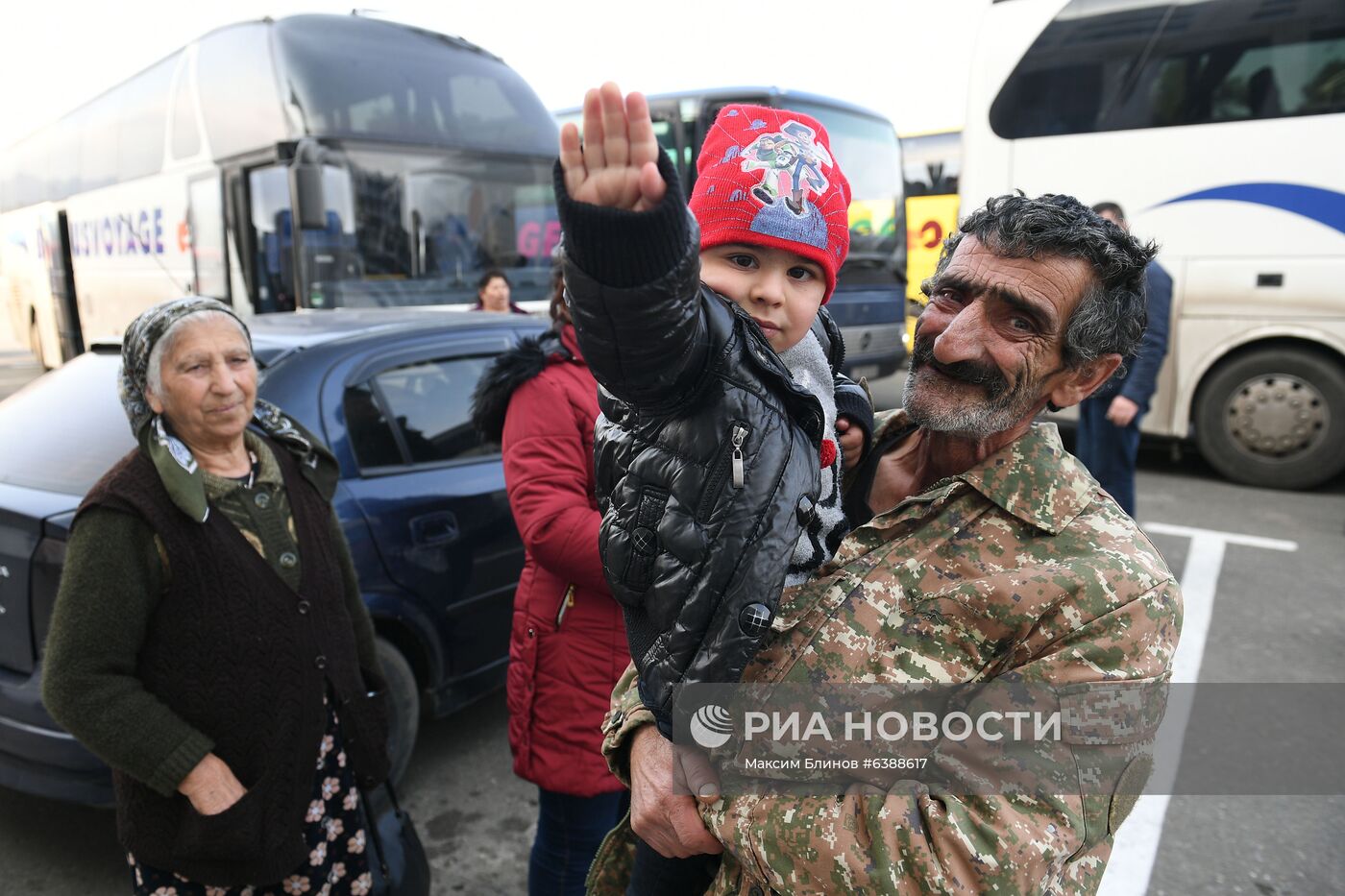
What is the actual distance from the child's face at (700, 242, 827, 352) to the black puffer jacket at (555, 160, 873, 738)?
0.45 ft

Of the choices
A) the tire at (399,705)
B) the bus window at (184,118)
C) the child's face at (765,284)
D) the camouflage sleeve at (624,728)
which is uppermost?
the bus window at (184,118)

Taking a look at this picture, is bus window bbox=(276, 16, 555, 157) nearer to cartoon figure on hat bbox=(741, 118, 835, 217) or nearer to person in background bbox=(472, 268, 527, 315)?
person in background bbox=(472, 268, 527, 315)

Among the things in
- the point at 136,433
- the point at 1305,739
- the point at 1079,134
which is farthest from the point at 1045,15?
the point at 136,433

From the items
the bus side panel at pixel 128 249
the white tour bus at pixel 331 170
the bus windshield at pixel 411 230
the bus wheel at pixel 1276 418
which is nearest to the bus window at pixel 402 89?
the white tour bus at pixel 331 170

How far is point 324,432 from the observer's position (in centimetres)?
288

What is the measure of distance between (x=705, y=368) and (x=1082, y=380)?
650 mm

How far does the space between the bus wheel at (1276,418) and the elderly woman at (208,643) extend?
25.2 feet

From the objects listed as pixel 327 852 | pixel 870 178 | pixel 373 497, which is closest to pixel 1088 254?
pixel 327 852

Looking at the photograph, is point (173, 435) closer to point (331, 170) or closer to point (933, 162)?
point (331, 170)

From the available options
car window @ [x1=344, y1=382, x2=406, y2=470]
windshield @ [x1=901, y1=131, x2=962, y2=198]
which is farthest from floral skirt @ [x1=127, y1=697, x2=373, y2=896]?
windshield @ [x1=901, y1=131, x2=962, y2=198]

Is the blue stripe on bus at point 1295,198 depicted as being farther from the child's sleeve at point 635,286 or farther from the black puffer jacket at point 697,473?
the child's sleeve at point 635,286

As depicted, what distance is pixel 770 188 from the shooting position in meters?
1.16

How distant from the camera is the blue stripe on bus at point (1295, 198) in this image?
6.60 m

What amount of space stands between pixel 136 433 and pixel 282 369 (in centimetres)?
110
